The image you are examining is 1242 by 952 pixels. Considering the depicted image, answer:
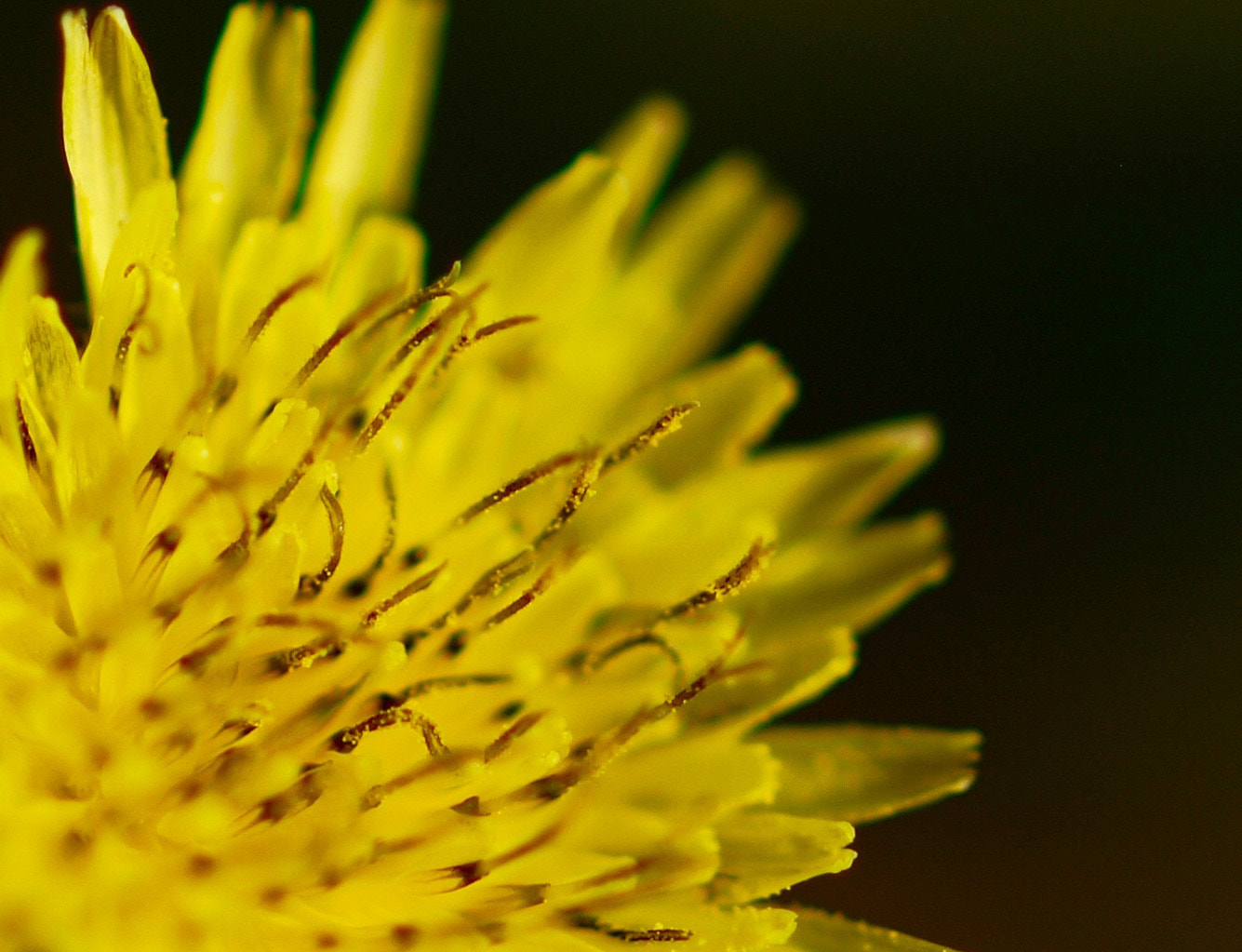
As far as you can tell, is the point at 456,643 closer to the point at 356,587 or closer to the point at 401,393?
the point at 356,587

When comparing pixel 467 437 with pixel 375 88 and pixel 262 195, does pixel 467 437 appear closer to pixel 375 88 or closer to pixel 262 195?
pixel 262 195

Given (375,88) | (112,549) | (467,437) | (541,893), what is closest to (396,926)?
(541,893)

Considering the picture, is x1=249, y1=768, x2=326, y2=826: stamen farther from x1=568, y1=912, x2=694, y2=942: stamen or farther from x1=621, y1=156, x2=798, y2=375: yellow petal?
x1=621, y1=156, x2=798, y2=375: yellow petal

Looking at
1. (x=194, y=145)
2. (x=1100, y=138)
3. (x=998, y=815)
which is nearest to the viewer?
(x=194, y=145)

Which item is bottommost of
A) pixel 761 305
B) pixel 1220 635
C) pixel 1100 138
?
Answer: pixel 1220 635

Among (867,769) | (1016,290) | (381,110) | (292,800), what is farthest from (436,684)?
(1016,290)

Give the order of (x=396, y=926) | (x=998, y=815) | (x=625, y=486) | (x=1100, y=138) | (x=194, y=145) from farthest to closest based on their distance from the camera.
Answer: (x=1100, y=138), (x=998, y=815), (x=625, y=486), (x=194, y=145), (x=396, y=926)

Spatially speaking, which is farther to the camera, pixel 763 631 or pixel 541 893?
pixel 763 631
